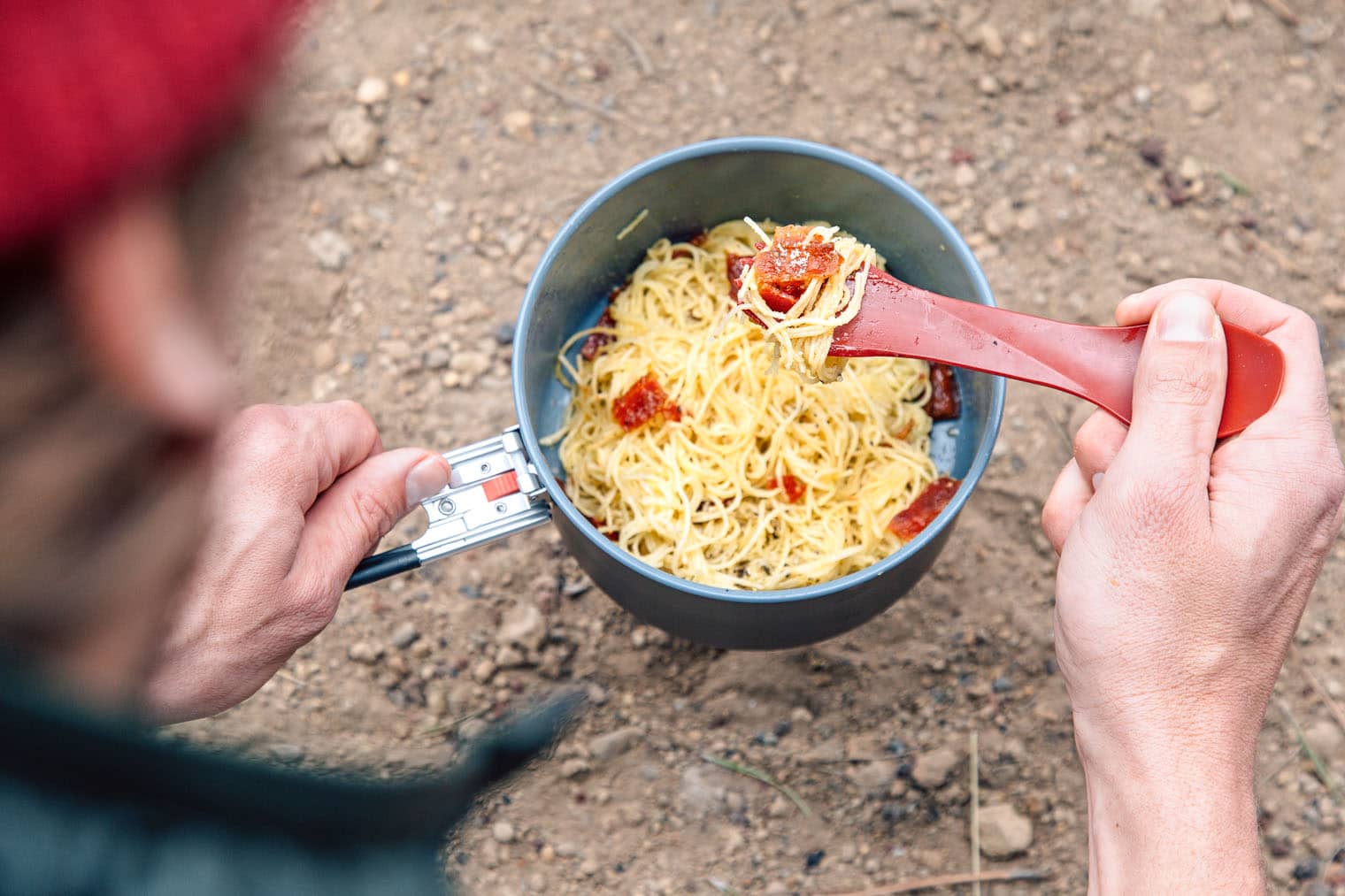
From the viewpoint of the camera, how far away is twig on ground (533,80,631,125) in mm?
3701

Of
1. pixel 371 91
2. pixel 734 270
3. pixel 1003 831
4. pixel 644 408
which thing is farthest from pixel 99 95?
pixel 371 91

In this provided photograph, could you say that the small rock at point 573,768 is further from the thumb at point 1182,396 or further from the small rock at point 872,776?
the thumb at point 1182,396

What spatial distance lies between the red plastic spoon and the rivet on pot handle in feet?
2.49

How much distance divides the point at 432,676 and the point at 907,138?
2523mm

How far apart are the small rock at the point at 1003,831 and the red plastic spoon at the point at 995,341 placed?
1.51m

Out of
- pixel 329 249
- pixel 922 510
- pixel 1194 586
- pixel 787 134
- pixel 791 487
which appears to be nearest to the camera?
pixel 1194 586

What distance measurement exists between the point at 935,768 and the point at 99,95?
10.1 ft

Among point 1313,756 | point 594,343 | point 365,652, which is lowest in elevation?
point 1313,756

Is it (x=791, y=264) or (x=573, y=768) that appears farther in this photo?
(x=573, y=768)

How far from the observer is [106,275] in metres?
0.60

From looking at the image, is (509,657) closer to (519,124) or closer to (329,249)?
(329,249)

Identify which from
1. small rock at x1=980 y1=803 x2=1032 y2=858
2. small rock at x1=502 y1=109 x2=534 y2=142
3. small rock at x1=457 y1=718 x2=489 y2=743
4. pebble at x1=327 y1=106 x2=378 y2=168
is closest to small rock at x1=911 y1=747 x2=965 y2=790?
small rock at x1=980 y1=803 x2=1032 y2=858

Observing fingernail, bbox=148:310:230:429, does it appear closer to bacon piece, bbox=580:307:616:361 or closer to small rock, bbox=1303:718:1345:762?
bacon piece, bbox=580:307:616:361

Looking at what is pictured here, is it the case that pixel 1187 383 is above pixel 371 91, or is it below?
below
